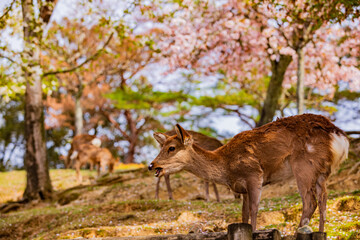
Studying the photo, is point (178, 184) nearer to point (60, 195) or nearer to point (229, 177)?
point (60, 195)

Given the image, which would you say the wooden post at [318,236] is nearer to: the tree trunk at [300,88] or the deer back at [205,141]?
the deer back at [205,141]

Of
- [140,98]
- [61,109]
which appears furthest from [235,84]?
[61,109]

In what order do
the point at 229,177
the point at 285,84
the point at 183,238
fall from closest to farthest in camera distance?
the point at 183,238 → the point at 229,177 → the point at 285,84

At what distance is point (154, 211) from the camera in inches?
388

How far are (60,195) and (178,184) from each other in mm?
4248

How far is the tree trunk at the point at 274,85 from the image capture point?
1552 cm

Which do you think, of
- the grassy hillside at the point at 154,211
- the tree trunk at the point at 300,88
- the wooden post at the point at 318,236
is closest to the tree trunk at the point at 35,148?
the grassy hillside at the point at 154,211

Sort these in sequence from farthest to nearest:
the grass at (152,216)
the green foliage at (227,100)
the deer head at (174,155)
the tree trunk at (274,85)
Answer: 1. the green foliage at (227,100)
2. the tree trunk at (274,85)
3. the grass at (152,216)
4. the deer head at (174,155)

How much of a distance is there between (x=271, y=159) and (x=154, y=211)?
15.1ft

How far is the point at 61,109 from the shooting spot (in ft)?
113

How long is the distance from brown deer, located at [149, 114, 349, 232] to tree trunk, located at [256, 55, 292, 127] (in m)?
9.47

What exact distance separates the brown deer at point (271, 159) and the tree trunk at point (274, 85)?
31.1ft

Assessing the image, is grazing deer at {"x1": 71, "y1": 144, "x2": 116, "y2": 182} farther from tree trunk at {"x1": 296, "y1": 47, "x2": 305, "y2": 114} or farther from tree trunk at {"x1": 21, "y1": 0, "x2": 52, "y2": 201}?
tree trunk at {"x1": 296, "y1": 47, "x2": 305, "y2": 114}

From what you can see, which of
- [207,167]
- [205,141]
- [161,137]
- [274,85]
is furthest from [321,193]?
[274,85]
